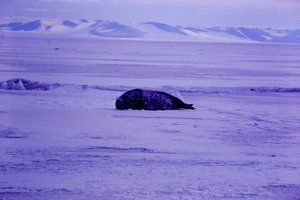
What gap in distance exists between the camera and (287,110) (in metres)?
9.30

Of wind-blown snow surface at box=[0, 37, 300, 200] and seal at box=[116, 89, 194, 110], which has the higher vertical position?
seal at box=[116, 89, 194, 110]

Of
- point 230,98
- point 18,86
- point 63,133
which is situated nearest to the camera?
point 63,133

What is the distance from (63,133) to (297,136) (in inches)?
135

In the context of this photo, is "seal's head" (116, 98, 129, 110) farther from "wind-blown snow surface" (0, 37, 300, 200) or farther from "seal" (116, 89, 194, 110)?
"wind-blown snow surface" (0, 37, 300, 200)

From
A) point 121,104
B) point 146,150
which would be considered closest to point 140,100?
point 121,104

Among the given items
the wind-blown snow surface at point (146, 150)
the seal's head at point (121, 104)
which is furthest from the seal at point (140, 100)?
the wind-blown snow surface at point (146, 150)

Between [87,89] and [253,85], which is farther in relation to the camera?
[253,85]

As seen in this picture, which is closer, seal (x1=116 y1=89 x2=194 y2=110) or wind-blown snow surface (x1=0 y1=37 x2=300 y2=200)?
wind-blown snow surface (x1=0 y1=37 x2=300 y2=200)

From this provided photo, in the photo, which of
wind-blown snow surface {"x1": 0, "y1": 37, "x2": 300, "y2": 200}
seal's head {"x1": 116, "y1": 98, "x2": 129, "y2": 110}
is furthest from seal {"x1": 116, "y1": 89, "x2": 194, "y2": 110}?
wind-blown snow surface {"x1": 0, "y1": 37, "x2": 300, "y2": 200}

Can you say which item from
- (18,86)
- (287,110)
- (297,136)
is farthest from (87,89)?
(297,136)

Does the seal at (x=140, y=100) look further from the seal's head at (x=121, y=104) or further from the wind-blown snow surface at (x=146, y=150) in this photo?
the wind-blown snow surface at (x=146, y=150)

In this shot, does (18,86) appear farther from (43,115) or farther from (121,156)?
(121,156)

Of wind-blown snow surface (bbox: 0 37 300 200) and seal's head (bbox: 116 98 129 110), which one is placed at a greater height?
seal's head (bbox: 116 98 129 110)

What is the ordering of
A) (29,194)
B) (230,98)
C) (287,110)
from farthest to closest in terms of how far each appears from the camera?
(230,98) → (287,110) → (29,194)
